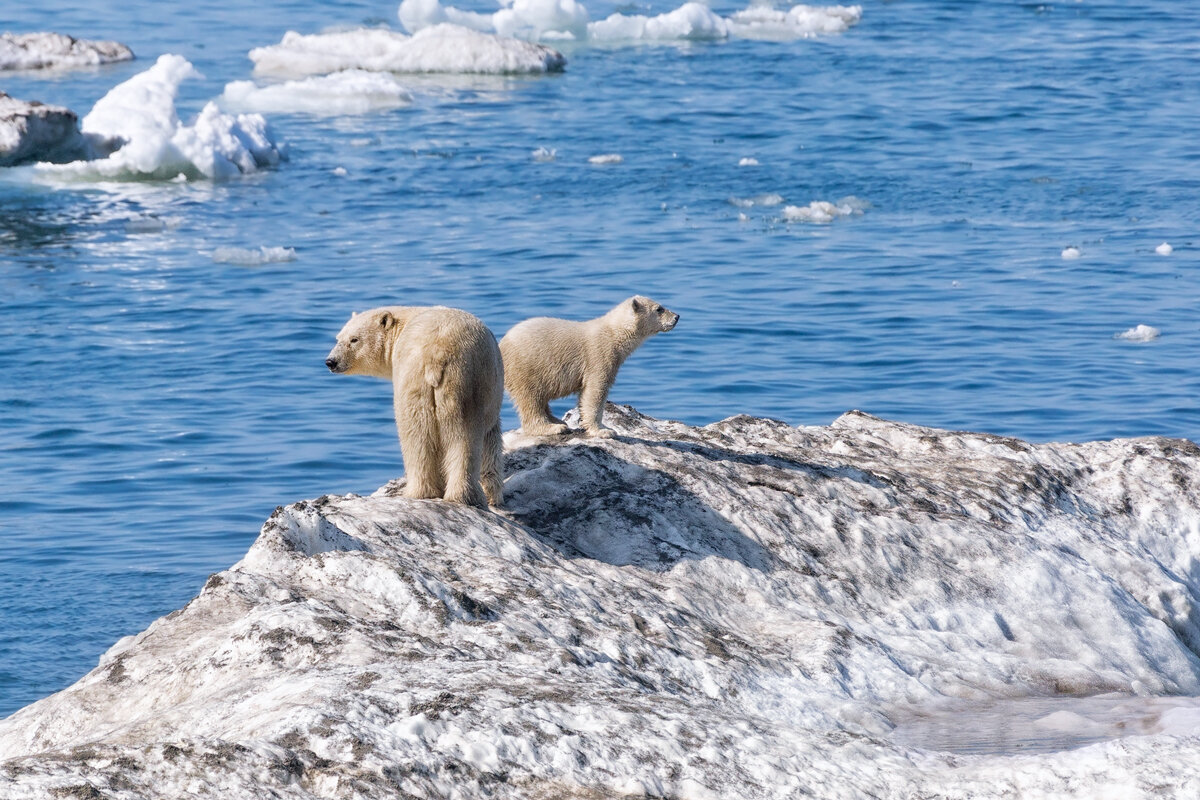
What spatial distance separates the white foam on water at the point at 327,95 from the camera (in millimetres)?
34281

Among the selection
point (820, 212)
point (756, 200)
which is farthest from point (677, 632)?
point (756, 200)

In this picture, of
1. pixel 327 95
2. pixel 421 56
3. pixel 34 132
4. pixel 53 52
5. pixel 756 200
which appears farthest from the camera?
pixel 53 52

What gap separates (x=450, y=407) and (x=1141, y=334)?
14638mm

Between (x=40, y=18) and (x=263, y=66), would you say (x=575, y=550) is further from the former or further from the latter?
(x=40, y=18)

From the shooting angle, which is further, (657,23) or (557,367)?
(657,23)

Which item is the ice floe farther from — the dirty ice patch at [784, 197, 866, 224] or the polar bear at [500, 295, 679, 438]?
the polar bear at [500, 295, 679, 438]

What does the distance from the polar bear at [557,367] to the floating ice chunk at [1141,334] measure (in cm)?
1168

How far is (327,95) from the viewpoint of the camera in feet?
116

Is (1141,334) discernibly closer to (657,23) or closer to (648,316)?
(648,316)

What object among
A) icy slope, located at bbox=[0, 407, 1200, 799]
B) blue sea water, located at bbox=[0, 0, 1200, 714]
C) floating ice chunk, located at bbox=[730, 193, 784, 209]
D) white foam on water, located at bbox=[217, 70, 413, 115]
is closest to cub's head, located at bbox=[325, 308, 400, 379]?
icy slope, located at bbox=[0, 407, 1200, 799]

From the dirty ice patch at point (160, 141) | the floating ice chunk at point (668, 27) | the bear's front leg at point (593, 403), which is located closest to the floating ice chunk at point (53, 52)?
the dirty ice patch at point (160, 141)

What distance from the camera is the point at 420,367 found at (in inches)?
264

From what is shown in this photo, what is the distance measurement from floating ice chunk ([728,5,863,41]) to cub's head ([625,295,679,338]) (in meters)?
32.0

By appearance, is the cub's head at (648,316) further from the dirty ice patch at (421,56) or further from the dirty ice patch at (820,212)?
the dirty ice patch at (421,56)
